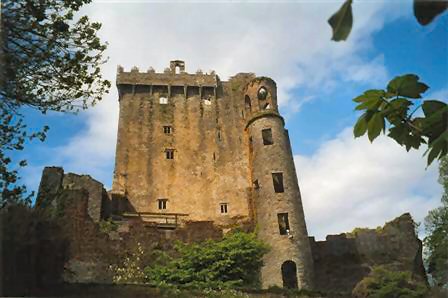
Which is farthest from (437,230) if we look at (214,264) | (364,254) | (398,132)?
(398,132)

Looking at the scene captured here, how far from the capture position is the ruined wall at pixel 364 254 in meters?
28.4

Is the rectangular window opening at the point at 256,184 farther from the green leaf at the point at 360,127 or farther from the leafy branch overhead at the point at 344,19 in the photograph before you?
the leafy branch overhead at the point at 344,19

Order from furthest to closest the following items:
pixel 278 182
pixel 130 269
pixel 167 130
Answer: pixel 167 130
pixel 278 182
pixel 130 269

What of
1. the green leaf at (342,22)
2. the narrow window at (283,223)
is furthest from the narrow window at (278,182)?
the green leaf at (342,22)

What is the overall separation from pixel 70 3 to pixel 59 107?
2703 mm

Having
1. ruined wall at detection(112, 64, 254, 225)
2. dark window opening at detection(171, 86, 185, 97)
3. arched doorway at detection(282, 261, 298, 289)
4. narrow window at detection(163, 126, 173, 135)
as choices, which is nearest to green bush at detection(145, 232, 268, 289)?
arched doorway at detection(282, 261, 298, 289)

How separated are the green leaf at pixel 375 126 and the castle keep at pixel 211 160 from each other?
25.7 meters

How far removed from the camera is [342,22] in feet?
4.64

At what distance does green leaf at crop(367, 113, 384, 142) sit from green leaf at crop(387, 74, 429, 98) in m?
0.15

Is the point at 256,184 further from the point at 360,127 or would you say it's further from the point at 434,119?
the point at 434,119

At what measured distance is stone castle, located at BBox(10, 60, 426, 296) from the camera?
27.3 metres

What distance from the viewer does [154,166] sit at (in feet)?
119

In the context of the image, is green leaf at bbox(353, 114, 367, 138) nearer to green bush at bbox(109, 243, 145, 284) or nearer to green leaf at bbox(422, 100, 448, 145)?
green leaf at bbox(422, 100, 448, 145)

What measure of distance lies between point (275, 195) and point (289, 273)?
4.92 m
